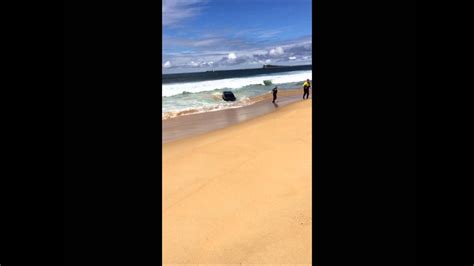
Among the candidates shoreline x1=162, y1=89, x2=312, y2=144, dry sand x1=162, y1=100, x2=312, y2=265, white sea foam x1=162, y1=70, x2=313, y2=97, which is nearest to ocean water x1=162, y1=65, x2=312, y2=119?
white sea foam x1=162, y1=70, x2=313, y2=97

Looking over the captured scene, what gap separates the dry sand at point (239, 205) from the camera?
2.69m

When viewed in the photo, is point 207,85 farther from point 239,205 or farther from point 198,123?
point 239,205

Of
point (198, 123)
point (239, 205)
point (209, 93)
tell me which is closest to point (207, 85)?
point (209, 93)

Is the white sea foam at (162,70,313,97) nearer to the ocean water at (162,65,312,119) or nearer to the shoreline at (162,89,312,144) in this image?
the ocean water at (162,65,312,119)

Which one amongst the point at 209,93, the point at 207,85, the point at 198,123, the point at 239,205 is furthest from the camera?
the point at 207,85

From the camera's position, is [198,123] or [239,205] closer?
[239,205]

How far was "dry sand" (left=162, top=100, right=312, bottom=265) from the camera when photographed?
2691mm

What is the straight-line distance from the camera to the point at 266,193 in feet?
12.8

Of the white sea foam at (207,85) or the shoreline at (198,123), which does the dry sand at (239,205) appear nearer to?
the shoreline at (198,123)

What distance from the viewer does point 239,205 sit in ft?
11.8
